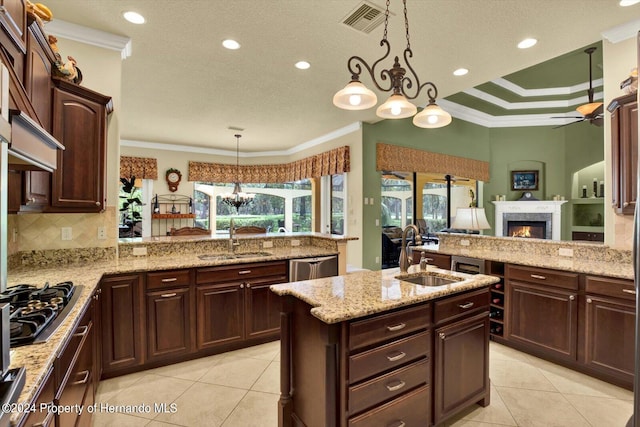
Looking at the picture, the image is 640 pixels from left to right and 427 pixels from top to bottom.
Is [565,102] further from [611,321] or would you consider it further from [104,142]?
[104,142]

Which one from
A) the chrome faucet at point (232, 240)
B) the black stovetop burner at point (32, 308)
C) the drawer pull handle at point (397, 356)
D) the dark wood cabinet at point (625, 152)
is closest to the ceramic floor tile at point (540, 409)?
the drawer pull handle at point (397, 356)

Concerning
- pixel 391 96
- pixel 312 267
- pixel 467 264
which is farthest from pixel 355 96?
pixel 467 264

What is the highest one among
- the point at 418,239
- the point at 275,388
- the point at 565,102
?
the point at 565,102

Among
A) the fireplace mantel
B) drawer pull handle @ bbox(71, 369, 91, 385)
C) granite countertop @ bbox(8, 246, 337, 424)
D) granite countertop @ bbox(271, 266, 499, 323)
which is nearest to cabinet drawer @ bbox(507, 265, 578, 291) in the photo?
granite countertop @ bbox(271, 266, 499, 323)

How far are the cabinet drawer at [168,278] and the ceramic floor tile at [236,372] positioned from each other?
2.62 ft

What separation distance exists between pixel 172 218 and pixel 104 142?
5.02 meters

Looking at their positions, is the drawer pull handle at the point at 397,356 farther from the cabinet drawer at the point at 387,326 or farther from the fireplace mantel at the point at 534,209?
the fireplace mantel at the point at 534,209

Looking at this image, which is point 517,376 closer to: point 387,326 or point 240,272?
point 387,326

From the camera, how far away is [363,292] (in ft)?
5.91

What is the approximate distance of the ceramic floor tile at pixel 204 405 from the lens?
2062 millimetres

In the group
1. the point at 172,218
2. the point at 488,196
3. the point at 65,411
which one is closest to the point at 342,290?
the point at 65,411

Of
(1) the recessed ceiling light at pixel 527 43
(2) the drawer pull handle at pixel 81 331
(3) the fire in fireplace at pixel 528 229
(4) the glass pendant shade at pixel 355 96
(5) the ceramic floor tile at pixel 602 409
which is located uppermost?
(1) the recessed ceiling light at pixel 527 43

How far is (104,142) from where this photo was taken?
2.57m

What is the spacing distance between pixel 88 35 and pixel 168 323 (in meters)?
2.64
